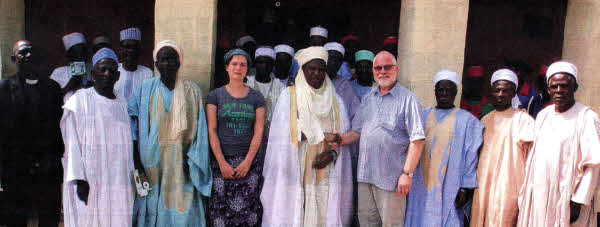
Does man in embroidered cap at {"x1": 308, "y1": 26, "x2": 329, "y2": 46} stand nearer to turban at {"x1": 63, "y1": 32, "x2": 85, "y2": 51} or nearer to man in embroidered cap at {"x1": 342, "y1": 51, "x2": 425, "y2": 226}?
man in embroidered cap at {"x1": 342, "y1": 51, "x2": 425, "y2": 226}

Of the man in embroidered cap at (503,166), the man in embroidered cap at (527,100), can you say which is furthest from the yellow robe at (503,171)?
the man in embroidered cap at (527,100)

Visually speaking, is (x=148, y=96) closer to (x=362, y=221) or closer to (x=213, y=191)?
(x=213, y=191)

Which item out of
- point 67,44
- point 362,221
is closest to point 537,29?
point 362,221

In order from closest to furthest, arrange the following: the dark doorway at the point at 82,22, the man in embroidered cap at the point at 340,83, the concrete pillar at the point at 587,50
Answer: the man in embroidered cap at the point at 340,83, the concrete pillar at the point at 587,50, the dark doorway at the point at 82,22

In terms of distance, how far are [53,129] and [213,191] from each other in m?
1.53

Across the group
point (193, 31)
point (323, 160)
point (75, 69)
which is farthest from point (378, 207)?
point (75, 69)

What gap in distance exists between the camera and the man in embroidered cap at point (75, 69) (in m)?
4.74

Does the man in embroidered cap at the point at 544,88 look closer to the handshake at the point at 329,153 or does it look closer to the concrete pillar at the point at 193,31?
the handshake at the point at 329,153

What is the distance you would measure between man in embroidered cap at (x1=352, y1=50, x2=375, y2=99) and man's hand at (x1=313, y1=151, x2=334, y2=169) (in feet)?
3.61

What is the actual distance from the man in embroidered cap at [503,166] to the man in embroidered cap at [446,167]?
0.29 ft

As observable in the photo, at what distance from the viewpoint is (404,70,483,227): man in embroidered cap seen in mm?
3975

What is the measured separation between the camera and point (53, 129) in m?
4.21

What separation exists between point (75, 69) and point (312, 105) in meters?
2.47

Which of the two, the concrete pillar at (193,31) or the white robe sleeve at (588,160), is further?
the concrete pillar at (193,31)
